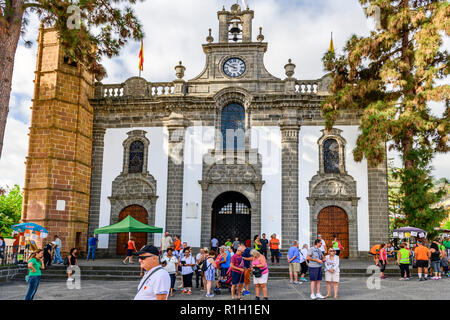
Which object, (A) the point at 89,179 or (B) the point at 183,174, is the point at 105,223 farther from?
(B) the point at 183,174

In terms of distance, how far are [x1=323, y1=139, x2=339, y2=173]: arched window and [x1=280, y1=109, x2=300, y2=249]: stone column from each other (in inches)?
63.5

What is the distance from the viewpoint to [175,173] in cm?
2214

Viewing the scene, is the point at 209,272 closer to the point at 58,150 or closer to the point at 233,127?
the point at 233,127

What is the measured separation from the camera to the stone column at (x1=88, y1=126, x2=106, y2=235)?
22.5 meters

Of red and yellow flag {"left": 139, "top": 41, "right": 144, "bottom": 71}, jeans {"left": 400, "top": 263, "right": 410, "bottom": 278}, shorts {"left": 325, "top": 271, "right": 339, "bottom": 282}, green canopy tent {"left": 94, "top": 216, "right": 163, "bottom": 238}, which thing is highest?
red and yellow flag {"left": 139, "top": 41, "right": 144, "bottom": 71}

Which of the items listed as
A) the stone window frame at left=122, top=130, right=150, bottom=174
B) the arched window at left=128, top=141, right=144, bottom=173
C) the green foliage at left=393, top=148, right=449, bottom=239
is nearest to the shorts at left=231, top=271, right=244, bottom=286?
the green foliage at left=393, top=148, right=449, bottom=239

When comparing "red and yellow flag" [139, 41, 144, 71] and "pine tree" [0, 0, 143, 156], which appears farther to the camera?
"red and yellow flag" [139, 41, 144, 71]

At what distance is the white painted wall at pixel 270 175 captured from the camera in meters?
21.2

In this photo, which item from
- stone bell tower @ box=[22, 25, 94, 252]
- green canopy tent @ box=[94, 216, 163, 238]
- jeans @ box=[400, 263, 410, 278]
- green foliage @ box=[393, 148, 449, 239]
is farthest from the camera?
stone bell tower @ box=[22, 25, 94, 252]

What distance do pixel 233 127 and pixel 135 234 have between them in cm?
799

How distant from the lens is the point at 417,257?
15.2 metres

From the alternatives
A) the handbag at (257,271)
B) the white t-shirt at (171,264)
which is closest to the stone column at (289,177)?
the white t-shirt at (171,264)

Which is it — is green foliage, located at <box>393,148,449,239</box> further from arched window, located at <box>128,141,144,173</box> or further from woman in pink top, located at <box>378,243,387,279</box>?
arched window, located at <box>128,141,144,173</box>
